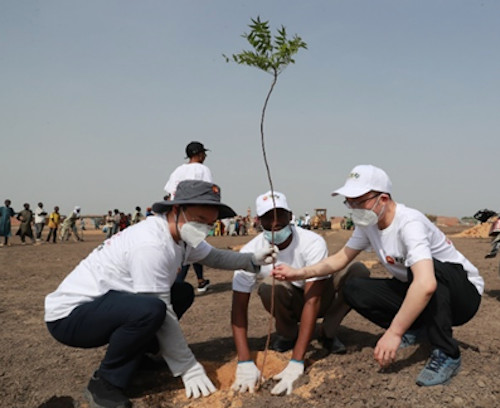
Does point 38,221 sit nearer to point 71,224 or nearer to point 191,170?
point 71,224

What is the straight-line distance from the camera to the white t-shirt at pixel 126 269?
2.58 m

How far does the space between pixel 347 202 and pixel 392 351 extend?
92 centimetres

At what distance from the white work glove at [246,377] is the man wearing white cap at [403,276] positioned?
0.61 m

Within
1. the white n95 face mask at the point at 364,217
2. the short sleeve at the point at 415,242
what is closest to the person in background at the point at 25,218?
the white n95 face mask at the point at 364,217

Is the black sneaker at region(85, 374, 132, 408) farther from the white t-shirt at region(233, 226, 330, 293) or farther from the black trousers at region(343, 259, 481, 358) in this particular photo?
the black trousers at region(343, 259, 481, 358)

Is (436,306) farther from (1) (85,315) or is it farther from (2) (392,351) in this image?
(1) (85,315)

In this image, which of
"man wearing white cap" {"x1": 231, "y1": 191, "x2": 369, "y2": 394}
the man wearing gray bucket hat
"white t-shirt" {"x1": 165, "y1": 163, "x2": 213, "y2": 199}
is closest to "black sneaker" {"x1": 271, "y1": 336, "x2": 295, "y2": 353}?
"man wearing white cap" {"x1": 231, "y1": 191, "x2": 369, "y2": 394}

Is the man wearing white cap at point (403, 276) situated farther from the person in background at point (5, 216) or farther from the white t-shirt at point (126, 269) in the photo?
the person in background at point (5, 216)

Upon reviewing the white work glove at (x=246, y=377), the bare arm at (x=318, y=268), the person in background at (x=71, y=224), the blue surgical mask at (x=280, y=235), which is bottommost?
the person in background at (x=71, y=224)

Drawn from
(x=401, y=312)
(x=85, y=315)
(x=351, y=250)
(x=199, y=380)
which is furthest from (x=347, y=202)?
(x=85, y=315)

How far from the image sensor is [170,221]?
110 inches

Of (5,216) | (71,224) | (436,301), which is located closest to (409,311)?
(436,301)

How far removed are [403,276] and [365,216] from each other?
A: 50 cm

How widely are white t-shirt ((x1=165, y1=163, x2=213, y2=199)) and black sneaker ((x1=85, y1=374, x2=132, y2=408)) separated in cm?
→ 217
